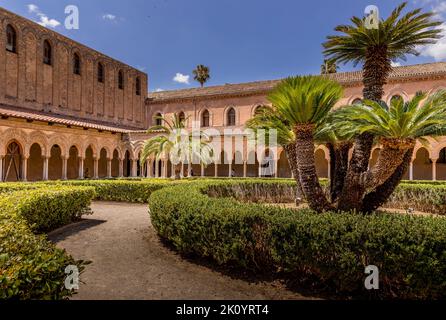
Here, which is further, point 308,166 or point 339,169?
point 339,169

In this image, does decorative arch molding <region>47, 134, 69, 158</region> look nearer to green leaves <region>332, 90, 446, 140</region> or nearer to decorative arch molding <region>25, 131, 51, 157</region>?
decorative arch molding <region>25, 131, 51, 157</region>

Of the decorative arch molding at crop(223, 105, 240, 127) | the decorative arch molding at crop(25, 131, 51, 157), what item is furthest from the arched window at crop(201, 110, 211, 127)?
the decorative arch molding at crop(25, 131, 51, 157)

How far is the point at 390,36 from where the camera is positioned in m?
6.85

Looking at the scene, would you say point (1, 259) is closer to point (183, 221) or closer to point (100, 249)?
point (183, 221)

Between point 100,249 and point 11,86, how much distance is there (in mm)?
22287

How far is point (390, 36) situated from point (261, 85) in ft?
80.8

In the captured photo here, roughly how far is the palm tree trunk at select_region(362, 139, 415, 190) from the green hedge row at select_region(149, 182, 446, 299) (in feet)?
5.41

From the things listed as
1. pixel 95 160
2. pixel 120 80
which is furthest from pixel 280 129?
pixel 120 80

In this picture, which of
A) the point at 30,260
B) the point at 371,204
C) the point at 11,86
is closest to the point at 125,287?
the point at 30,260

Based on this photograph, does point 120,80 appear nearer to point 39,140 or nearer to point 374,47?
point 39,140

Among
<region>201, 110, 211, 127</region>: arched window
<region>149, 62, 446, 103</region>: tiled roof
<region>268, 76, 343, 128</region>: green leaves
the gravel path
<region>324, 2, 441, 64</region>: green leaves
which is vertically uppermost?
<region>149, 62, 446, 103</region>: tiled roof

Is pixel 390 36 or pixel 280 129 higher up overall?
pixel 390 36

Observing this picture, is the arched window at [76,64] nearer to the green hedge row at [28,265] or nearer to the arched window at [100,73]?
the arched window at [100,73]

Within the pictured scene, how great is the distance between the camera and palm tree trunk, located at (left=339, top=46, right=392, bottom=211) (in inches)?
276
